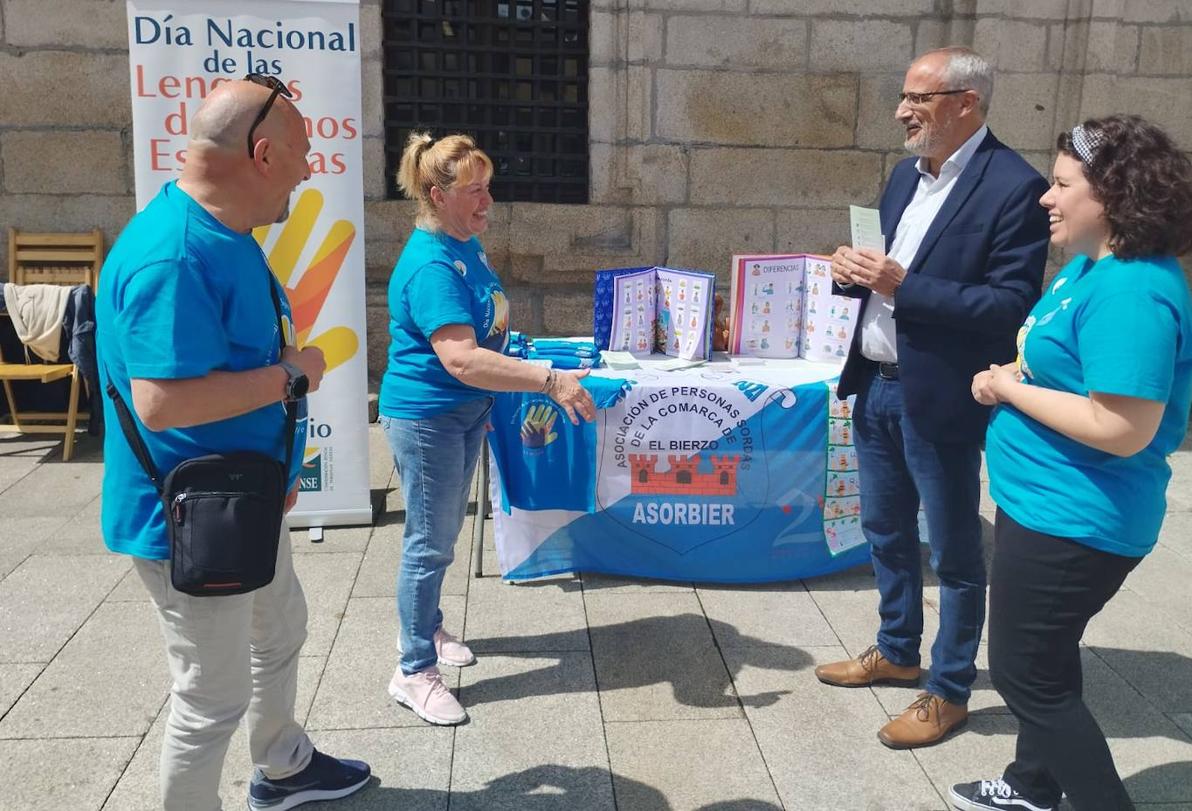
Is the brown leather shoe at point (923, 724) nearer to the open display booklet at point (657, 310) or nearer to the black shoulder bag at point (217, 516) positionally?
the open display booklet at point (657, 310)

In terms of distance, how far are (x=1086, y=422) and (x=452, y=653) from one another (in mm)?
2120

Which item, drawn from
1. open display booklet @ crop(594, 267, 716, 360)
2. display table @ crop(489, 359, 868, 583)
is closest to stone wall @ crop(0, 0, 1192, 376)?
open display booklet @ crop(594, 267, 716, 360)

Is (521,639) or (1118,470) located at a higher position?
(1118,470)

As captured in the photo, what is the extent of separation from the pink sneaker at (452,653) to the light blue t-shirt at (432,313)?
887 millimetres

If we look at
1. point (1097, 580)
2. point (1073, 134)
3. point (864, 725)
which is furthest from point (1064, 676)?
point (1073, 134)

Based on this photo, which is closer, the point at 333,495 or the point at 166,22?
the point at 166,22

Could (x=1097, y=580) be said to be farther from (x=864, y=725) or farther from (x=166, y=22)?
(x=166, y=22)

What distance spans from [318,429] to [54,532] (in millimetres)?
1307

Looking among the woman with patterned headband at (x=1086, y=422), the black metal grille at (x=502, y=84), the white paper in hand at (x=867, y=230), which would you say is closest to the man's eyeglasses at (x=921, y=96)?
the white paper in hand at (x=867, y=230)

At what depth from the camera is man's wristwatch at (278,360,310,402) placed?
1864 millimetres

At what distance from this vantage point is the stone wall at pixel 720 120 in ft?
19.8

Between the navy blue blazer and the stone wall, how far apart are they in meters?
3.87

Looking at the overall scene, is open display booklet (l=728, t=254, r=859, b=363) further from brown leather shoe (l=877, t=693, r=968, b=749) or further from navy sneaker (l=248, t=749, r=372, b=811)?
navy sneaker (l=248, t=749, r=372, b=811)

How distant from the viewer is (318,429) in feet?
14.2
